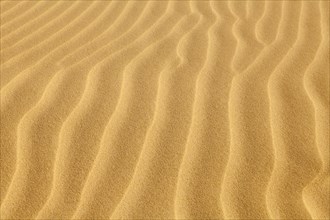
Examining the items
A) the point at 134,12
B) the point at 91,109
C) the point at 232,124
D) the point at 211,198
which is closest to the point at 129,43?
the point at 134,12

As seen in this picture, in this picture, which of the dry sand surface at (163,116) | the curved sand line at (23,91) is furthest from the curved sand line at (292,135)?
the curved sand line at (23,91)

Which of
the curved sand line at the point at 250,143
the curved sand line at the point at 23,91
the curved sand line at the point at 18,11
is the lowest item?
the curved sand line at the point at 250,143

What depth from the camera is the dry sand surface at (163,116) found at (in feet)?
6.70

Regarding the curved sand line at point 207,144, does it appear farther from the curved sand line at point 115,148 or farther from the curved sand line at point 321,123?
the curved sand line at point 321,123

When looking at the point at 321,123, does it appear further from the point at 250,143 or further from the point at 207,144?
the point at 207,144

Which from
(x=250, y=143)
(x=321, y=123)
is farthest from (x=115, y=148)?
(x=321, y=123)

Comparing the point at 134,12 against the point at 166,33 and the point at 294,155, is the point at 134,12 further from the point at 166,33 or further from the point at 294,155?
the point at 294,155

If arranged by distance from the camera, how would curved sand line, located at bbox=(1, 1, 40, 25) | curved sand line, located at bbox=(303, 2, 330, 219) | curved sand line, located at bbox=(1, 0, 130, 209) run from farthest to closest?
curved sand line, located at bbox=(1, 1, 40, 25), curved sand line, located at bbox=(1, 0, 130, 209), curved sand line, located at bbox=(303, 2, 330, 219)

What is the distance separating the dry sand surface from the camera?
204cm

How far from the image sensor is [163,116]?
2.52 meters

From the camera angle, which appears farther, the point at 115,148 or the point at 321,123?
the point at 321,123

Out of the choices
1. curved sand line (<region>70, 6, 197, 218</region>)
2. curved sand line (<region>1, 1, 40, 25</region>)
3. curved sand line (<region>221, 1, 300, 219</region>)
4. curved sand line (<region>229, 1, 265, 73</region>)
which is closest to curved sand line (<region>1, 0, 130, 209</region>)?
curved sand line (<region>70, 6, 197, 218</region>)

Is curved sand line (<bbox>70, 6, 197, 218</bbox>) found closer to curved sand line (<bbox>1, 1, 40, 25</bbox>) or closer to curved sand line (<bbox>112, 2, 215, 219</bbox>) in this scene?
curved sand line (<bbox>112, 2, 215, 219</bbox>)

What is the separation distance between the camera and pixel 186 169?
219cm
